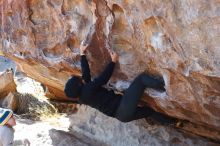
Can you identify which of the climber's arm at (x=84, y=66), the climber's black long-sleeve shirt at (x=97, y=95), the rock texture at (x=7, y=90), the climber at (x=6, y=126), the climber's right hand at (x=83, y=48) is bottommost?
the rock texture at (x=7, y=90)

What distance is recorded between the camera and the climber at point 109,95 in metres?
5.01

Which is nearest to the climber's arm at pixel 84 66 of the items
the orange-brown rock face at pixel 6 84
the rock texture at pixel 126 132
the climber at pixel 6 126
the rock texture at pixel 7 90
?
the climber at pixel 6 126

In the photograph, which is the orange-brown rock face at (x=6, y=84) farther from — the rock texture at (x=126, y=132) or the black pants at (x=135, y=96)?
the black pants at (x=135, y=96)

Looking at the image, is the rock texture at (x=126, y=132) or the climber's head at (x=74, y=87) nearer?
the climber's head at (x=74, y=87)

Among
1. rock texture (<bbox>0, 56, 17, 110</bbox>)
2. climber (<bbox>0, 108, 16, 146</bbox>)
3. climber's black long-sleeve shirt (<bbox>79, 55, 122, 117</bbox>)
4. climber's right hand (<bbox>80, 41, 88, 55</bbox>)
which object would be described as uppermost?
climber's right hand (<bbox>80, 41, 88, 55</bbox>)

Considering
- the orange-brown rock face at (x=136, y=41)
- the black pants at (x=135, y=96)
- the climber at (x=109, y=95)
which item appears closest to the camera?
the orange-brown rock face at (x=136, y=41)

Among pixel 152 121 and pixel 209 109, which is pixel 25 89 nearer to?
pixel 152 121

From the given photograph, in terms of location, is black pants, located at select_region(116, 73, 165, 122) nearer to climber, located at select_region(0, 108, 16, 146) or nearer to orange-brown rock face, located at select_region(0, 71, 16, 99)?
climber, located at select_region(0, 108, 16, 146)

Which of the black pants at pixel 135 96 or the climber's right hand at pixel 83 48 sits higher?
the climber's right hand at pixel 83 48

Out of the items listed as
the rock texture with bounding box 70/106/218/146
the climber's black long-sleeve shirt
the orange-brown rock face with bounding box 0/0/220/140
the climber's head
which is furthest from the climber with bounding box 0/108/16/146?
the rock texture with bounding box 70/106/218/146

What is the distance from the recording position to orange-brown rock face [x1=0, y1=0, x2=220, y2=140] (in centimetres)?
402

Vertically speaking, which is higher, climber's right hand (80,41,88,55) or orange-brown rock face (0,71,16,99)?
climber's right hand (80,41,88,55)

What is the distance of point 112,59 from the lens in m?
5.16

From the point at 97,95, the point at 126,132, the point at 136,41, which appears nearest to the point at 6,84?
the point at 126,132
